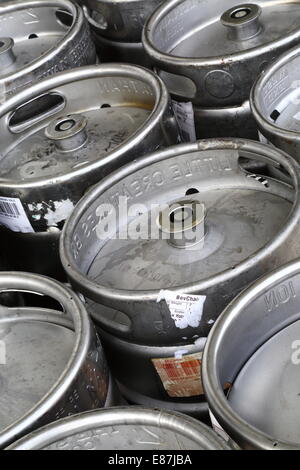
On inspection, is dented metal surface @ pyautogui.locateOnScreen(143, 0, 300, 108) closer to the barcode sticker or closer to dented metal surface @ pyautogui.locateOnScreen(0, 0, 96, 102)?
dented metal surface @ pyautogui.locateOnScreen(0, 0, 96, 102)

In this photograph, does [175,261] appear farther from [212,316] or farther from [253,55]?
[253,55]

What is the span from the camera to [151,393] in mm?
1527

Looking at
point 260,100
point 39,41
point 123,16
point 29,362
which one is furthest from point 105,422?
point 39,41

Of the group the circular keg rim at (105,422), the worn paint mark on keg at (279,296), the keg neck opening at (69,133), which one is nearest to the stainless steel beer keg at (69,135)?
the keg neck opening at (69,133)

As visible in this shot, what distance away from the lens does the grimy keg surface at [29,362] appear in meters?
1.35

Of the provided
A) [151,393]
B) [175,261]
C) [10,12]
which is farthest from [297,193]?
[10,12]

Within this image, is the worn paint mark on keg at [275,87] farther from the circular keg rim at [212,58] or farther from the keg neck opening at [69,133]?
the keg neck opening at [69,133]

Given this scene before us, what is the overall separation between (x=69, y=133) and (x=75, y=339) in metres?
0.69

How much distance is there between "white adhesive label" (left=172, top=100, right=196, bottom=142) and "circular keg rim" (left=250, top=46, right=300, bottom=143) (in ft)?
0.83

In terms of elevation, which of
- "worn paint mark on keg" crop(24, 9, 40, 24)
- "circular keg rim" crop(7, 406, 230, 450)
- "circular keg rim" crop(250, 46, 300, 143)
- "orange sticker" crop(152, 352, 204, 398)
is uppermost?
"circular keg rim" crop(250, 46, 300, 143)

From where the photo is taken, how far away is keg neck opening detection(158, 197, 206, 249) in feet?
4.83

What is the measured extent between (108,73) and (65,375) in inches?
38.0

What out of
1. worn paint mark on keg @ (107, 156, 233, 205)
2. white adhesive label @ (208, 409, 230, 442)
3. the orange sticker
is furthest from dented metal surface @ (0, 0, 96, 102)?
white adhesive label @ (208, 409, 230, 442)

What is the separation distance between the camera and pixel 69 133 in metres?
1.84
